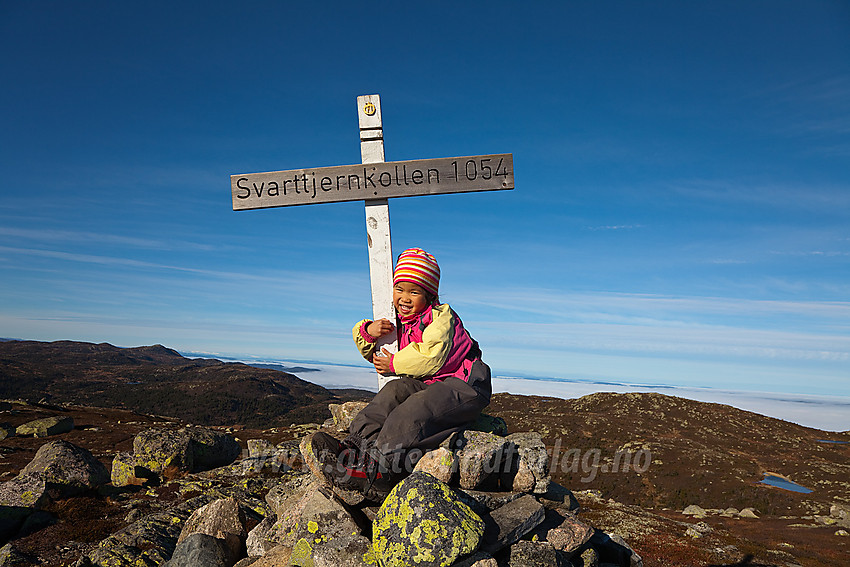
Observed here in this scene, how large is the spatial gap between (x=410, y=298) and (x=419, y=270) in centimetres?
42

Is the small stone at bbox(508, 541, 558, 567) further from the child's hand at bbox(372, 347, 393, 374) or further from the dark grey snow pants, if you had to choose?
the child's hand at bbox(372, 347, 393, 374)

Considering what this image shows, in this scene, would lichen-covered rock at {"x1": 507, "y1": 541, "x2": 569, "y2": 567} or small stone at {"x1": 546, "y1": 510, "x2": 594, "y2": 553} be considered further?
small stone at {"x1": 546, "y1": 510, "x2": 594, "y2": 553}

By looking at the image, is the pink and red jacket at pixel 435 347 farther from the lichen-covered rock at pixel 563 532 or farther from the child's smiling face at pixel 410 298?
the lichen-covered rock at pixel 563 532

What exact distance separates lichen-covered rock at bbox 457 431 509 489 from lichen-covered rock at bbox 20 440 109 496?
42.8ft

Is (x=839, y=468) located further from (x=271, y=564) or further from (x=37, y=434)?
(x=37, y=434)

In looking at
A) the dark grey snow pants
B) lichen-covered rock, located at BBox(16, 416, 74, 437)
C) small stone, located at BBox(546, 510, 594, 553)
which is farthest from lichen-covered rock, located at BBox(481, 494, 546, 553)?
lichen-covered rock, located at BBox(16, 416, 74, 437)

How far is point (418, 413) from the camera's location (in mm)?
6098

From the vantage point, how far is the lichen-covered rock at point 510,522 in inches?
217

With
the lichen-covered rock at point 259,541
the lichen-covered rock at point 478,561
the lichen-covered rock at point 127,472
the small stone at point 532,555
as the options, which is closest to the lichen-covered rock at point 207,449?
the lichen-covered rock at point 127,472

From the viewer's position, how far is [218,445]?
803 inches

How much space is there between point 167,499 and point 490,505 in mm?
11390

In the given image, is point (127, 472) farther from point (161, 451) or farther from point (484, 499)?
point (484, 499)

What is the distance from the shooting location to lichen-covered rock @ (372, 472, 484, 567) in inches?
192

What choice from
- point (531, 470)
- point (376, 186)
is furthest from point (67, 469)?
point (531, 470)
